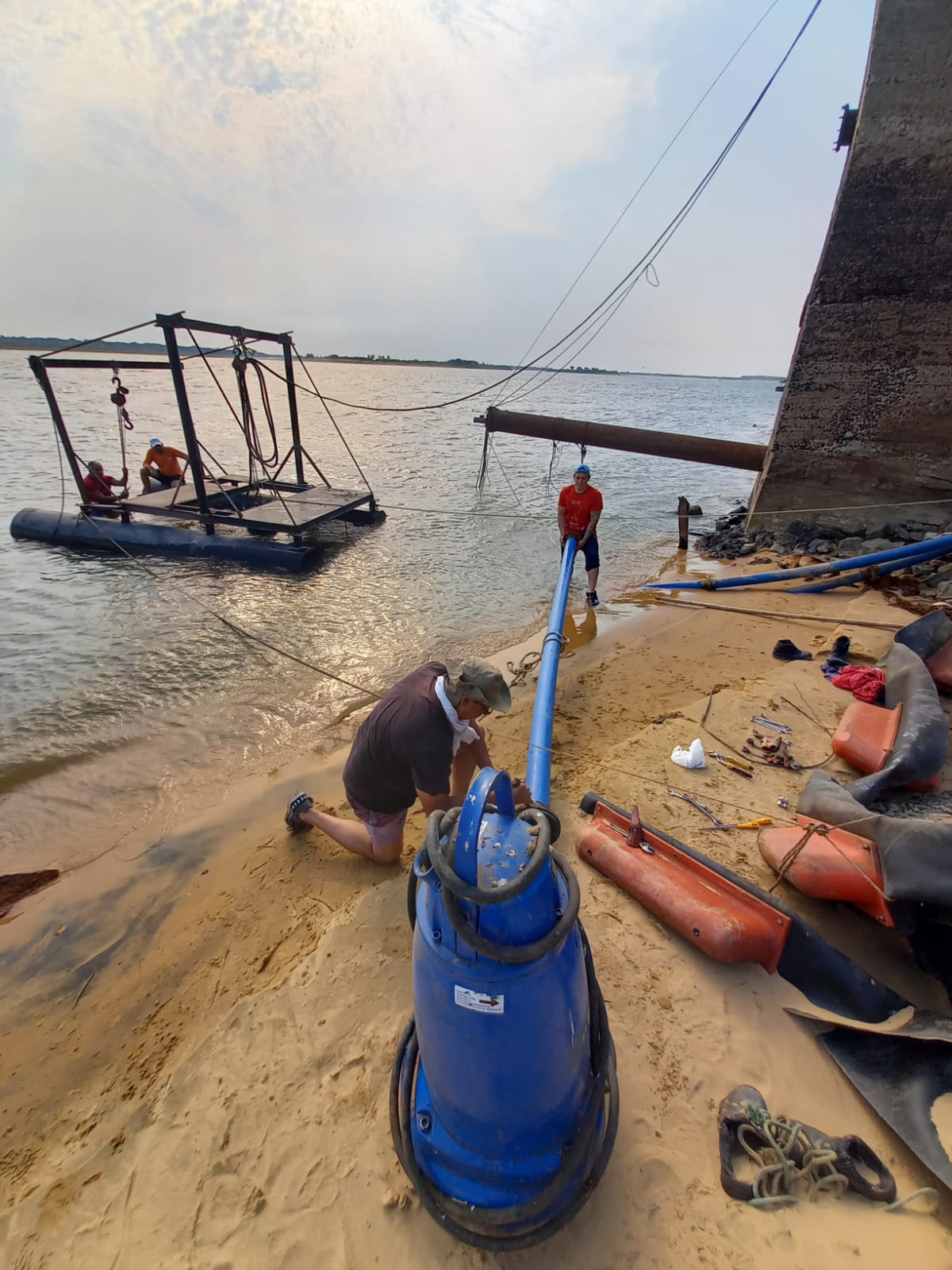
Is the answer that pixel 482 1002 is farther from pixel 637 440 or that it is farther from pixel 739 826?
pixel 637 440

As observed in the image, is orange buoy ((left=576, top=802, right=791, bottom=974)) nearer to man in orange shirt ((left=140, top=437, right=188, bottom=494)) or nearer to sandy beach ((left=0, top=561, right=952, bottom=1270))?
sandy beach ((left=0, top=561, right=952, bottom=1270))

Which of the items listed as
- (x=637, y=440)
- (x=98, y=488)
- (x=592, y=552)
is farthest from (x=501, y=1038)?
(x=98, y=488)

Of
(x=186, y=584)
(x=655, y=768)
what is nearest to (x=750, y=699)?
(x=655, y=768)

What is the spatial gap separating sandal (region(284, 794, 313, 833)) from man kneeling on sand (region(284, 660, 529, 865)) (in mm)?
381

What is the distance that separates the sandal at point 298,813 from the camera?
4.16 metres

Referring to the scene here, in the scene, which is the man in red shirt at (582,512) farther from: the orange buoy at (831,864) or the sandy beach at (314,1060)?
the orange buoy at (831,864)

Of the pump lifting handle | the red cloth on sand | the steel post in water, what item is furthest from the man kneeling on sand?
the steel post in water

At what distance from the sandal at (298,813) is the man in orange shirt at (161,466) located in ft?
40.5

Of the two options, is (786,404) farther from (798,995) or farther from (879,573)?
(798,995)

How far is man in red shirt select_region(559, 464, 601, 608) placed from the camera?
27.4 feet

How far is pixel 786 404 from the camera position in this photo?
1024 cm

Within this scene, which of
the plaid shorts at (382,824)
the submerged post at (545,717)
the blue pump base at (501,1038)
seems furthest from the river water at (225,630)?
the blue pump base at (501,1038)

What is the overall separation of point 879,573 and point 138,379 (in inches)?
3663

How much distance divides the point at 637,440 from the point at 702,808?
36.0 feet
